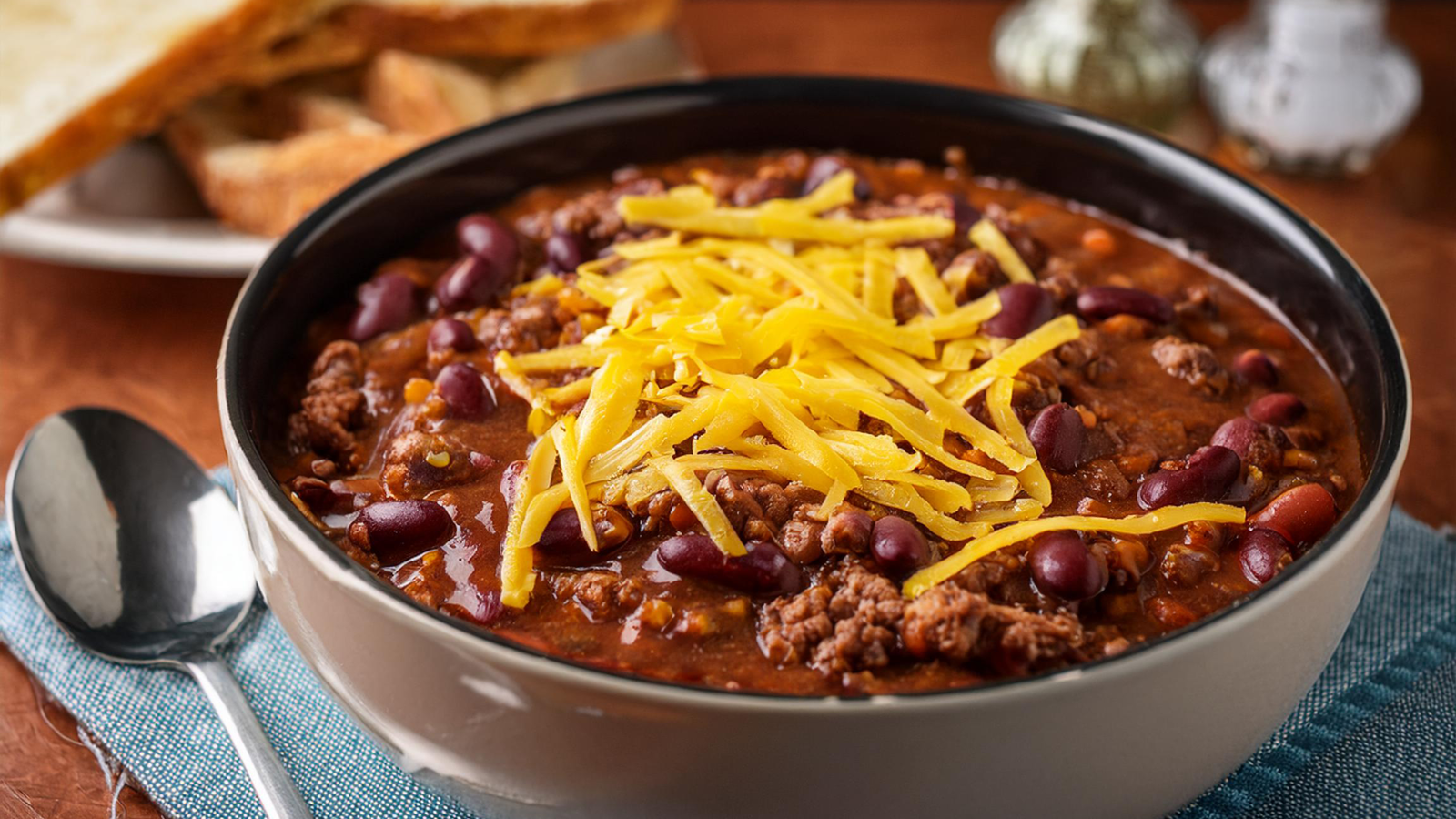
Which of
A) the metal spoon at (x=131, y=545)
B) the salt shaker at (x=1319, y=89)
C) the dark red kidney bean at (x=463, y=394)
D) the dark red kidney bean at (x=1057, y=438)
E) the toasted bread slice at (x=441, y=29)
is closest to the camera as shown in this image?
the dark red kidney bean at (x=1057, y=438)

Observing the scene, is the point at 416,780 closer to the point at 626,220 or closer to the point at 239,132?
the point at 626,220

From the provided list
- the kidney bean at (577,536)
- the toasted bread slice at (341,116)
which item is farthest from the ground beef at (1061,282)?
the toasted bread slice at (341,116)

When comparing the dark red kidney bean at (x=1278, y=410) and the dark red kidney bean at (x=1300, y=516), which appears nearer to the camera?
the dark red kidney bean at (x=1300, y=516)

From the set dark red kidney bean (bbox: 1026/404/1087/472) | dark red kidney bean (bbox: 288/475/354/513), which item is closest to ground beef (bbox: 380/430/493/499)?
dark red kidney bean (bbox: 288/475/354/513)

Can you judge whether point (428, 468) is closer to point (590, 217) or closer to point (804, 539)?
point (804, 539)

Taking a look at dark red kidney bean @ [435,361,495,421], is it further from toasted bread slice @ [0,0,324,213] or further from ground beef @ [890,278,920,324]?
toasted bread slice @ [0,0,324,213]

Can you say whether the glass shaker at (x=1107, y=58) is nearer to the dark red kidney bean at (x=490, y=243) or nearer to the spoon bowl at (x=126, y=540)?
the dark red kidney bean at (x=490, y=243)
